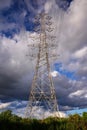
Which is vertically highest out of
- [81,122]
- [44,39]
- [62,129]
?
[44,39]

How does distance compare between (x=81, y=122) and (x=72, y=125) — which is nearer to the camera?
(x=72, y=125)

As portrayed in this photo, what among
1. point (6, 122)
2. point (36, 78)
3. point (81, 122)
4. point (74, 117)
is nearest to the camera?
point (6, 122)

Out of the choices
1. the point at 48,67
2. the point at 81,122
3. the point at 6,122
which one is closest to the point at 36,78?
the point at 48,67

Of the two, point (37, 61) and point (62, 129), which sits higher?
point (37, 61)

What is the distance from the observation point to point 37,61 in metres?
71.9

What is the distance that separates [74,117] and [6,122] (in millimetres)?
31937

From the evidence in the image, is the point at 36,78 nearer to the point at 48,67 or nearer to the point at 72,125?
the point at 48,67

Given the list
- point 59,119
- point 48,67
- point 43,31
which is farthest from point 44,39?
point 59,119

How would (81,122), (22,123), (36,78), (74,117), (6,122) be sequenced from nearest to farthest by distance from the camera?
(6,122)
(22,123)
(36,78)
(81,122)
(74,117)

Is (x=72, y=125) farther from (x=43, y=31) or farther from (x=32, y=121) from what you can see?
(x=43, y=31)

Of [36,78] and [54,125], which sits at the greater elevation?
[36,78]

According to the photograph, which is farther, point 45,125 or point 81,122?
point 81,122

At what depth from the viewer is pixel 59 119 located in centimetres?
7338

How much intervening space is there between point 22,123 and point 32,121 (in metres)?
3.47
